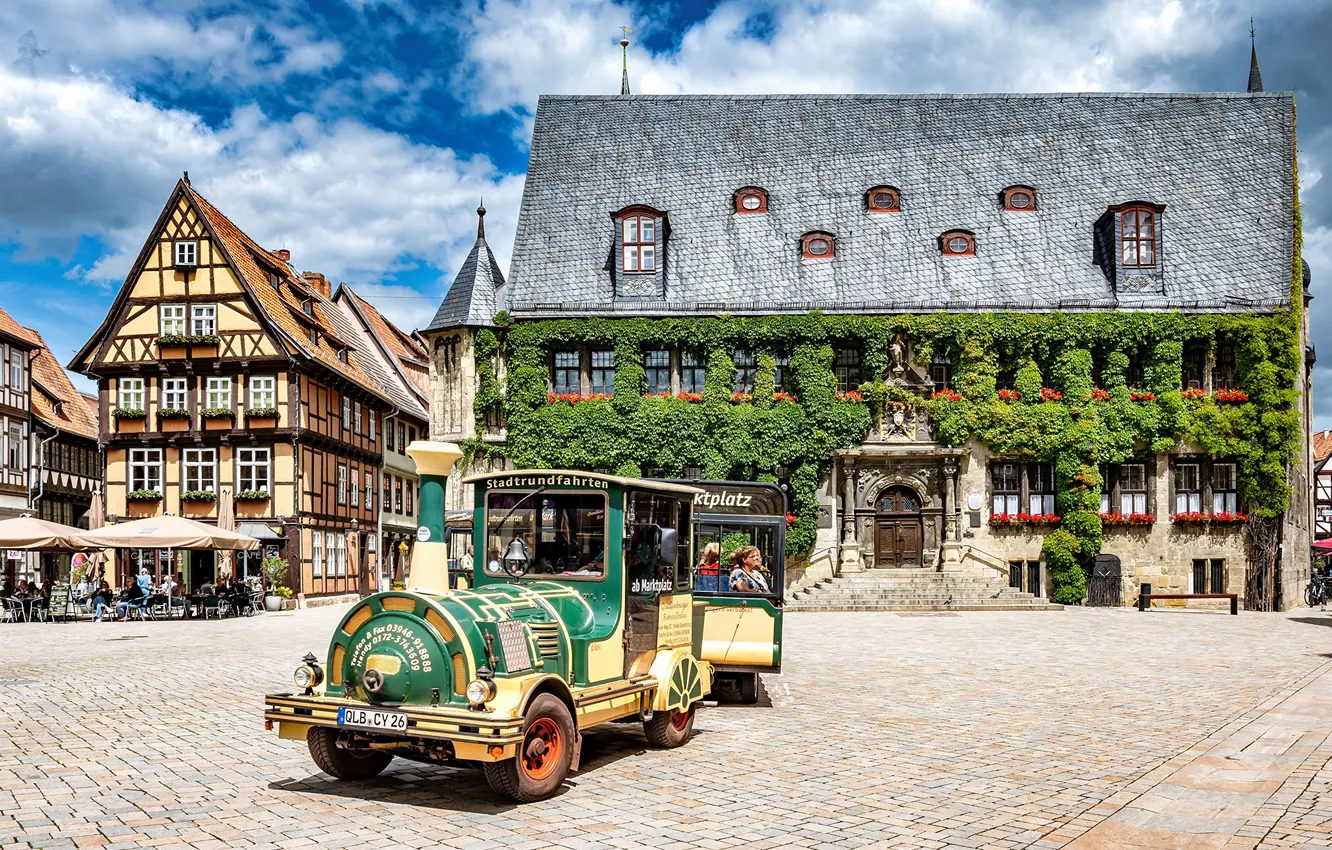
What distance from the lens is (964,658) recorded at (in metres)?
18.0

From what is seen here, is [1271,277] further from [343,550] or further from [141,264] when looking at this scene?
[141,264]

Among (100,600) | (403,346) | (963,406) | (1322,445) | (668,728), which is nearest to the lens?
(668,728)

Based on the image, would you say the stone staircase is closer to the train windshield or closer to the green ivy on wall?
the green ivy on wall

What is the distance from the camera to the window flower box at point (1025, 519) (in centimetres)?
3450

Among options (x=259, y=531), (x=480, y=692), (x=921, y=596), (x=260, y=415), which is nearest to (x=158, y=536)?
(x=259, y=531)

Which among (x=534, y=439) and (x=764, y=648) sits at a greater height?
(x=534, y=439)

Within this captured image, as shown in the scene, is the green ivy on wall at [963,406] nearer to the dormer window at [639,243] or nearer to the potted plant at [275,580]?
the dormer window at [639,243]

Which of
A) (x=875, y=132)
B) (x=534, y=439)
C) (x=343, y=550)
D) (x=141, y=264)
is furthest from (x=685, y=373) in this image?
(x=141, y=264)

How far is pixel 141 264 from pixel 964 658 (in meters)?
29.3

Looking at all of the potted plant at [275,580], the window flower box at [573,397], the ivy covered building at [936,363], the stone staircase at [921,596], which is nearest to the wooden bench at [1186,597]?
the ivy covered building at [936,363]

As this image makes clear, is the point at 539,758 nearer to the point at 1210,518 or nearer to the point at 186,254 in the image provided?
the point at 1210,518

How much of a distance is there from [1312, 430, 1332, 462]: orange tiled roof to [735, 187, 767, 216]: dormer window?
51408 millimetres

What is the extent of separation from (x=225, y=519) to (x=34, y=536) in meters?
8.63

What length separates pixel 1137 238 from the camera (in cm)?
3625
